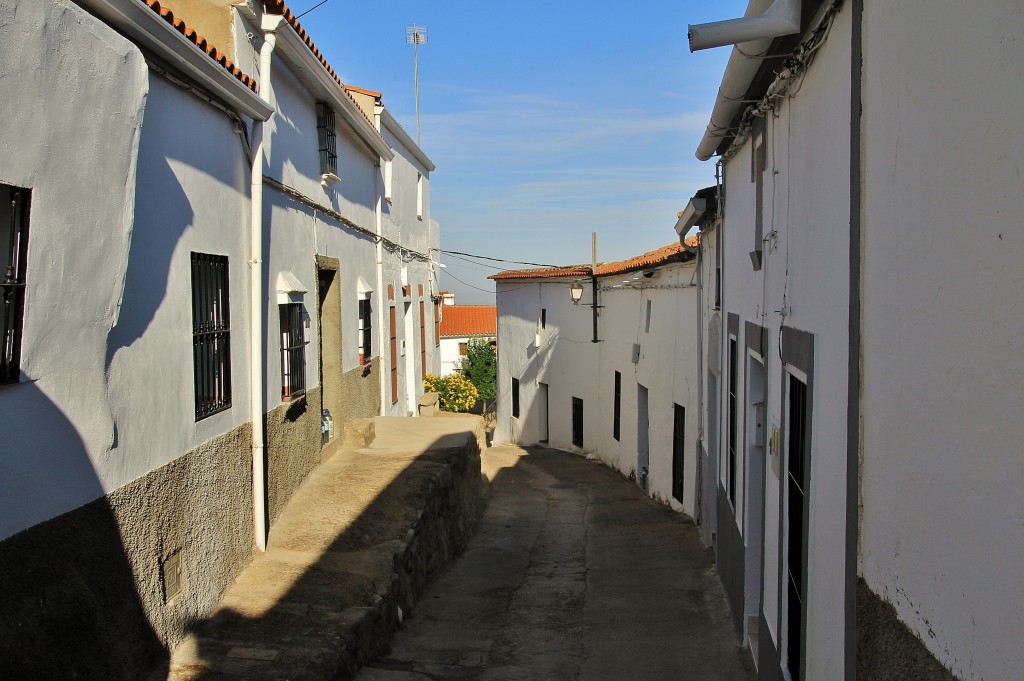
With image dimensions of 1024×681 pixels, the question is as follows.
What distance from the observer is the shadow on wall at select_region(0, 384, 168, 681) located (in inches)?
138

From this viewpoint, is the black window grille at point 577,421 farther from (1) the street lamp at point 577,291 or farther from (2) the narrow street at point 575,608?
(2) the narrow street at point 575,608

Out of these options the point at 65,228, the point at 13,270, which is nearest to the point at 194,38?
the point at 65,228

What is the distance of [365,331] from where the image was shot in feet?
40.8

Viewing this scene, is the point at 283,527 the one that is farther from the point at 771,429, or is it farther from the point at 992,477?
the point at 992,477

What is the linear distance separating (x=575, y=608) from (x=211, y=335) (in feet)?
14.2

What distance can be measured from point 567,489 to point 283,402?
28.0 ft

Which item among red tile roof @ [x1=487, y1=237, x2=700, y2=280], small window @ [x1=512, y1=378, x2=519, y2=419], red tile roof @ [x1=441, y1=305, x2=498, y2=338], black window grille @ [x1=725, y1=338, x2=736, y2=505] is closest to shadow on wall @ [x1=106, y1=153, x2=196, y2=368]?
black window grille @ [x1=725, y1=338, x2=736, y2=505]

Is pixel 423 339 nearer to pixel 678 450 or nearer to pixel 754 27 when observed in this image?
pixel 678 450

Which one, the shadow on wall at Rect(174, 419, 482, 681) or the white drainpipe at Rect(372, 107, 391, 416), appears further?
the white drainpipe at Rect(372, 107, 391, 416)

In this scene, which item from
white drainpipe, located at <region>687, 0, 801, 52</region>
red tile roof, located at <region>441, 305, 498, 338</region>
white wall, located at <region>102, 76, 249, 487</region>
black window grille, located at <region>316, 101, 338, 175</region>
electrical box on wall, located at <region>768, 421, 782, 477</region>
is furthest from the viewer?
red tile roof, located at <region>441, 305, 498, 338</region>

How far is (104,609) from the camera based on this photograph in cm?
424

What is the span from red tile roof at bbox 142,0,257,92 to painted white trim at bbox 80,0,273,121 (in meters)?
0.08

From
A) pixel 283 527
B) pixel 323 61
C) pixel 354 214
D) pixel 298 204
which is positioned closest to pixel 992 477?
pixel 283 527

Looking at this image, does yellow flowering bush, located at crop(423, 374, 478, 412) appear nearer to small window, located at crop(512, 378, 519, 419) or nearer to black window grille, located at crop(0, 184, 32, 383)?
small window, located at crop(512, 378, 519, 419)
